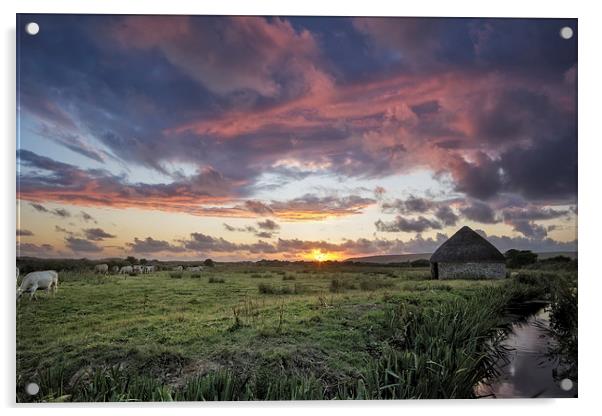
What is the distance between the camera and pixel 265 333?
383cm

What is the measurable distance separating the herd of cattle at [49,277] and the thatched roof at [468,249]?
190 cm

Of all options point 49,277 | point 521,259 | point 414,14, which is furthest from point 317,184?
point 49,277

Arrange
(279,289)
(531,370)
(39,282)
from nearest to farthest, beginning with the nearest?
(39,282) < (531,370) < (279,289)

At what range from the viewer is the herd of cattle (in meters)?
3.72

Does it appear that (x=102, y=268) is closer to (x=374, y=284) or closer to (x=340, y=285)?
(x=340, y=285)

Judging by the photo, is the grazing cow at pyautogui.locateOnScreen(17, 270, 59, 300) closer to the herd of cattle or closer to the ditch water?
the herd of cattle

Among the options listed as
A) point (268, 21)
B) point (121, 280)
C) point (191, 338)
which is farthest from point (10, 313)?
point (268, 21)

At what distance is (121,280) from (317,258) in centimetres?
140

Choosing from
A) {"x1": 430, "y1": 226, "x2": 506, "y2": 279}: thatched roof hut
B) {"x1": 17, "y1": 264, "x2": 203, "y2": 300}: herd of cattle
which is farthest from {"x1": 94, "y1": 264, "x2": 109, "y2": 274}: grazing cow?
{"x1": 430, "y1": 226, "x2": 506, "y2": 279}: thatched roof hut

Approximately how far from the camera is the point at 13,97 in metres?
3.80

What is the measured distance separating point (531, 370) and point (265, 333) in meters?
1.90

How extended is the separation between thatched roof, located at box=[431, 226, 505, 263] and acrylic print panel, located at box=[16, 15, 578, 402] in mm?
15

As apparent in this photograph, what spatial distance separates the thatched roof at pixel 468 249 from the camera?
395 cm

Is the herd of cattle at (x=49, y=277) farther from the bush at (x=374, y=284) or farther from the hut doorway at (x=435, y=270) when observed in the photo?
the hut doorway at (x=435, y=270)
